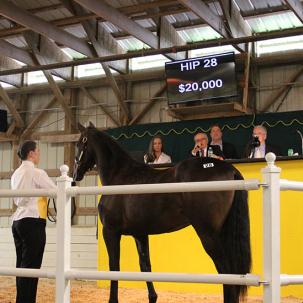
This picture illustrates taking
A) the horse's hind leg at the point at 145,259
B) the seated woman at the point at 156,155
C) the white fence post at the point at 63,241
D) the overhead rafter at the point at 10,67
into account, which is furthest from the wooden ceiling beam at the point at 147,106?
the white fence post at the point at 63,241

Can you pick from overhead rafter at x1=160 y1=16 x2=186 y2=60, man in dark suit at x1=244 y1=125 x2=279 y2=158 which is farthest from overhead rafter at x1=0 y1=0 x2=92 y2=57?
man in dark suit at x1=244 y1=125 x2=279 y2=158

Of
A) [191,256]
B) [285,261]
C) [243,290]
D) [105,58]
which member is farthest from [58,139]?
[243,290]

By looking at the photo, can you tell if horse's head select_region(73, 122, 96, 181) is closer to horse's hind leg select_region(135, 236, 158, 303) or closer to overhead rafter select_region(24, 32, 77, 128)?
horse's hind leg select_region(135, 236, 158, 303)

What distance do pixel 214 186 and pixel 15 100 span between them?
1114 cm

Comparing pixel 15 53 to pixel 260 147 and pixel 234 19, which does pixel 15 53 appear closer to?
pixel 234 19

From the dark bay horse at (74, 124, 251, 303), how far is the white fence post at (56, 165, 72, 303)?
1245 mm

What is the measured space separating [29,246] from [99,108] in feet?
25.6

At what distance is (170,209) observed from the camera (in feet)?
14.0

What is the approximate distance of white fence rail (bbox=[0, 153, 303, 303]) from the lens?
7.03 feet

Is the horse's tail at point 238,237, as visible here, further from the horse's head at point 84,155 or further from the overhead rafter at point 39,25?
the overhead rafter at point 39,25

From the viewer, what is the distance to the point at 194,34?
10.2 m

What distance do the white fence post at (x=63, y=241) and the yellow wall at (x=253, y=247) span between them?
314 cm

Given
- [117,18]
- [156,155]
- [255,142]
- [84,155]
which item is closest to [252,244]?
[255,142]

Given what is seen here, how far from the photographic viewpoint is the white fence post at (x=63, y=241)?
8.51ft
